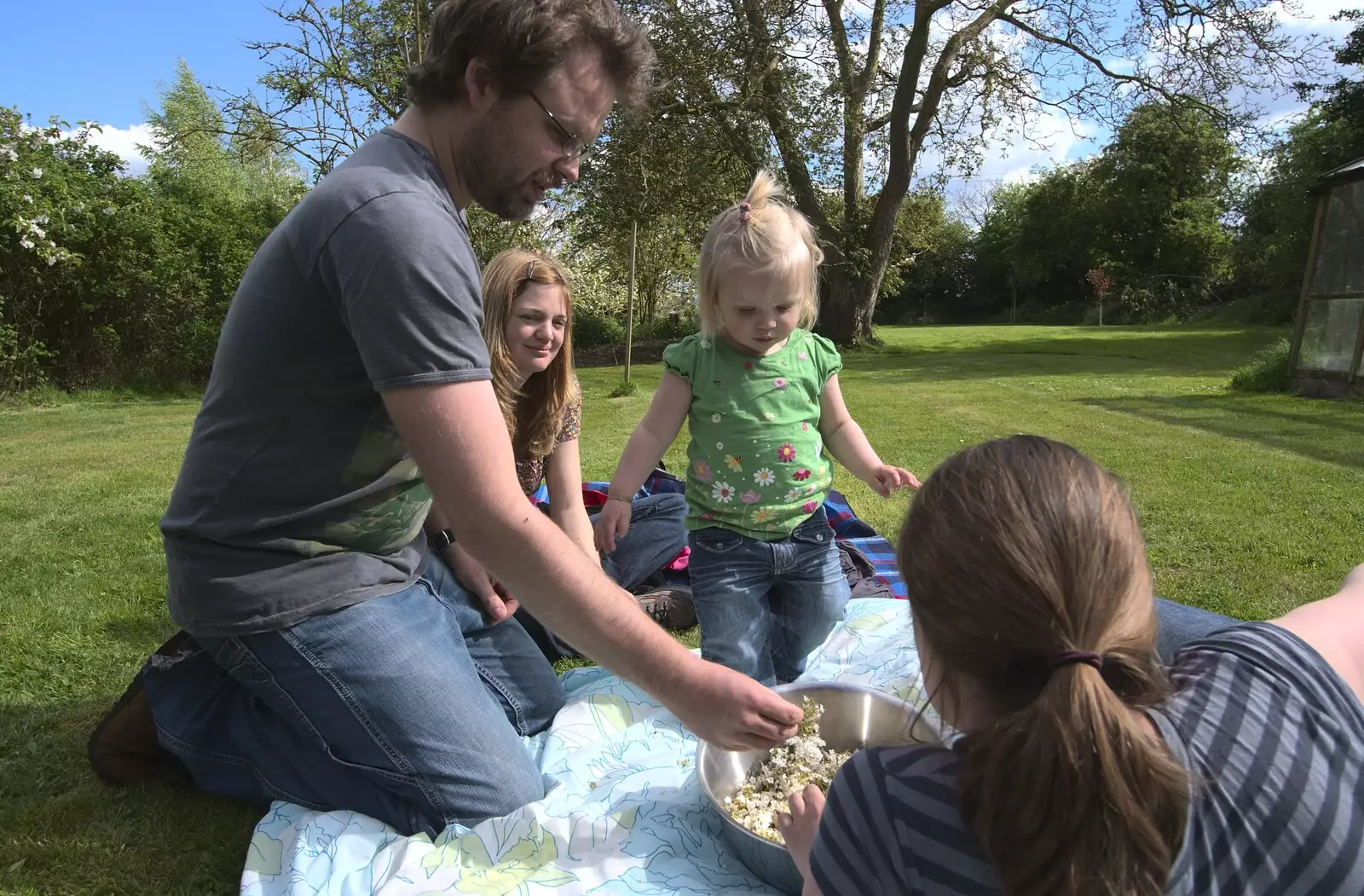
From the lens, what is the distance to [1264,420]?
856cm

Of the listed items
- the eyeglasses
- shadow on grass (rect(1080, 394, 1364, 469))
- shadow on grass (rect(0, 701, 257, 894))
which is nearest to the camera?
the eyeglasses

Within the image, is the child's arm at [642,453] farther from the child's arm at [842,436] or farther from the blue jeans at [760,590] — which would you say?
the child's arm at [842,436]

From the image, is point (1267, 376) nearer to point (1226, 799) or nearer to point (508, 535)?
point (1226, 799)

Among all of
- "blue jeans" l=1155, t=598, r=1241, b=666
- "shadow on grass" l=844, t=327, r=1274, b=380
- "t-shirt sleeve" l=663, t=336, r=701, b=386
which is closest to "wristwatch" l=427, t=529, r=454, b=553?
"t-shirt sleeve" l=663, t=336, r=701, b=386

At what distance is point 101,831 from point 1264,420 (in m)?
9.51

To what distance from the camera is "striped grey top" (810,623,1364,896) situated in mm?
1056

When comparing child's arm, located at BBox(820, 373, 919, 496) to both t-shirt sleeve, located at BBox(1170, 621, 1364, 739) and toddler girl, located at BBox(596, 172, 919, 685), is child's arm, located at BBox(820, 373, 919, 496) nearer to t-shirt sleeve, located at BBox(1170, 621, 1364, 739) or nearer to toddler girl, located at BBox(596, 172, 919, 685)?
toddler girl, located at BBox(596, 172, 919, 685)

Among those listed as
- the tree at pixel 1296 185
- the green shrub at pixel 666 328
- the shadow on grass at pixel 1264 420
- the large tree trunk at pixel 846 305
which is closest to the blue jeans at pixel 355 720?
the shadow on grass at pixel 1264 420

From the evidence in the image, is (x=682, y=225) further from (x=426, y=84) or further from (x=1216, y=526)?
(x=426, y=84)

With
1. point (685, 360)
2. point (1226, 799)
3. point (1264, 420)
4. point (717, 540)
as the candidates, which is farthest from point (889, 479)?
point (1264, 420)

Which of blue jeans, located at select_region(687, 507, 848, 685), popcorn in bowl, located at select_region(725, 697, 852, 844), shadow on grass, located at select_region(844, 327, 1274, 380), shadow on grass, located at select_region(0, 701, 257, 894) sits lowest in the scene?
shadow on grass, located at select_region(844, 327, 1274, 380)

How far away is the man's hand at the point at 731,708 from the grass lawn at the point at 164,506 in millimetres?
1267

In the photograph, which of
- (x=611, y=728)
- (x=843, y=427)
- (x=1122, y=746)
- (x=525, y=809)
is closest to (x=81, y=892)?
(x=525, y=809)

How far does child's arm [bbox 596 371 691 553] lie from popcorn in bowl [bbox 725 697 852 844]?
34.1 inches
